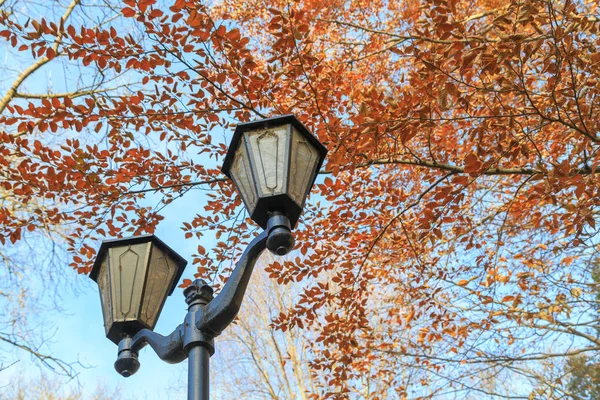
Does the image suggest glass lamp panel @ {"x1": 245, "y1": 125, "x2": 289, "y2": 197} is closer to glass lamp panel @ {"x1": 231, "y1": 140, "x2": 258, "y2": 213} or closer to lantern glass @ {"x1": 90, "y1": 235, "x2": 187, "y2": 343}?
glass lamp panel @ {"x1": 231, "y1": 140, "x2": 258, "y2": 213}

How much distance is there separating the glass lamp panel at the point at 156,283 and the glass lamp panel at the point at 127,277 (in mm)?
36

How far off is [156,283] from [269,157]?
971mm

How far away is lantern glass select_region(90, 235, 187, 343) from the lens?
9.28ft

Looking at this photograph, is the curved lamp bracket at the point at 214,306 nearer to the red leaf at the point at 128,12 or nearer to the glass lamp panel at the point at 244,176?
the glass lamp panel at the point at 244,176

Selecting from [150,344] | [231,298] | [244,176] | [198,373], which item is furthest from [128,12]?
[198,373]

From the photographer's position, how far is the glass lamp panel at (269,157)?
2.41 m

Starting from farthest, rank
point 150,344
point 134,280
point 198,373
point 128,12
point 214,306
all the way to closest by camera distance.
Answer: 1. point 128,12
2. point 134,280
3. point 150,344
4. point 214,306
5. point 198,373

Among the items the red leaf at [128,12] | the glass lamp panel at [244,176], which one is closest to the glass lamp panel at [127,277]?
the glass lamp panel at [244,176]

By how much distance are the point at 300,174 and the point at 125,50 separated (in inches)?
120

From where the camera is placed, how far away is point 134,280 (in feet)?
9.44

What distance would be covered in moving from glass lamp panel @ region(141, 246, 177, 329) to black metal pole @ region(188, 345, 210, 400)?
0.45 meters

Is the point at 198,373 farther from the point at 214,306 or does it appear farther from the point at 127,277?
the point at 127,277

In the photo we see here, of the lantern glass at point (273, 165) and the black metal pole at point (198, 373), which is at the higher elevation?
the lantern glass at point (273, 165)

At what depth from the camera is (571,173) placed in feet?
14.3
